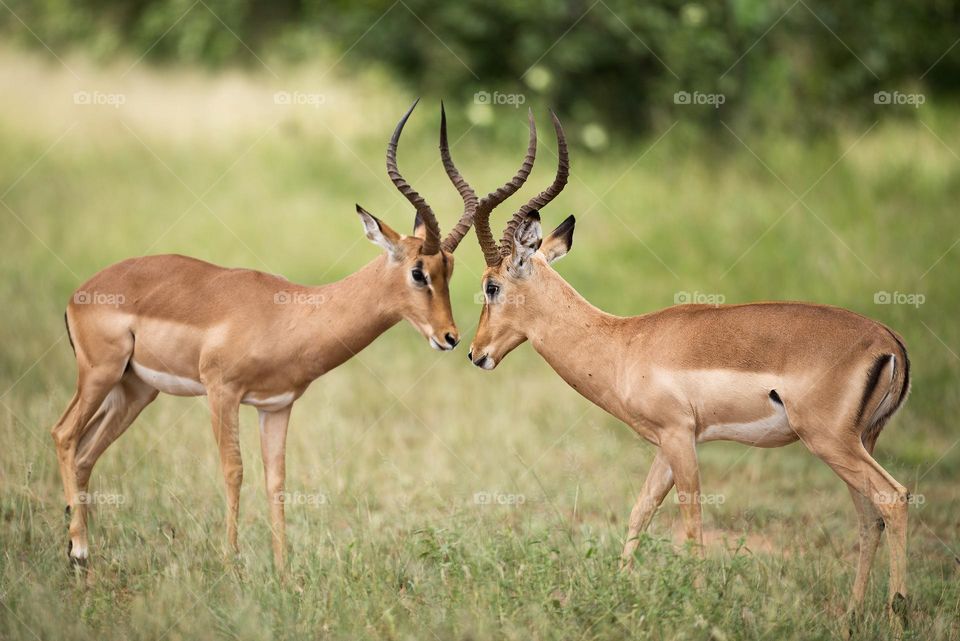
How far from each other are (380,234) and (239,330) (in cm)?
82

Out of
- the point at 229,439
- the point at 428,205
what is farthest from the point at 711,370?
the point at 229,439

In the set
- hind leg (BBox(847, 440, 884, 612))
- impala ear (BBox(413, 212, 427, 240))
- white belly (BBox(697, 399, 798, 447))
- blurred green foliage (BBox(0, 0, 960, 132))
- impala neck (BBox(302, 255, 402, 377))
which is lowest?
hind leg (BBox(847, 440, 884, 612))

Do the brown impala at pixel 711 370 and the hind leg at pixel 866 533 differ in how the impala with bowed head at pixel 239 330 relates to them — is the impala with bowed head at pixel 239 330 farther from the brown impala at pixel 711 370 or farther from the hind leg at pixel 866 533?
the hind leg at pixel 866 533

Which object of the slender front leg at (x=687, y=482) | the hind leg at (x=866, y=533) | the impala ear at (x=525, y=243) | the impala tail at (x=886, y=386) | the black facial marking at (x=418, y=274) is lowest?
the hind leg at (x=866, y=533)

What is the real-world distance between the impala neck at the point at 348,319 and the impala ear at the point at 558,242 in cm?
80

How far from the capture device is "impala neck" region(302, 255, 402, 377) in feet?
19.4

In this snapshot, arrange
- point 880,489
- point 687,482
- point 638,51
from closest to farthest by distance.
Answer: point 880,489 → point 687,482 → point 638,51

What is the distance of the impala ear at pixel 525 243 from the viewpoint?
577 cm

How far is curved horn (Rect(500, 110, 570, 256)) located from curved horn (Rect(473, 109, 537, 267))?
2.4 inches

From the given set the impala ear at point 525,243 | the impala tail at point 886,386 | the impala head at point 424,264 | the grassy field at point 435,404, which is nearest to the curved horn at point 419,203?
the impala head at point 424,264

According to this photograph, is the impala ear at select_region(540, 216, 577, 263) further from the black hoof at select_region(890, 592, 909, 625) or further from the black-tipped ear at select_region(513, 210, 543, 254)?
the black hoof at select_region(890, 592, 909, 625)

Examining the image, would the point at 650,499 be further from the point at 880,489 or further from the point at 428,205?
the point at 428,205

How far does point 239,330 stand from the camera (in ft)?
19.1

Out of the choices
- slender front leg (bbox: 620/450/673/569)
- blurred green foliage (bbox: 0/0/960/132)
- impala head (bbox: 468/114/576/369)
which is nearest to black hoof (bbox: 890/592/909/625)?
slender front leg (bbox: 620/450/673/569)
